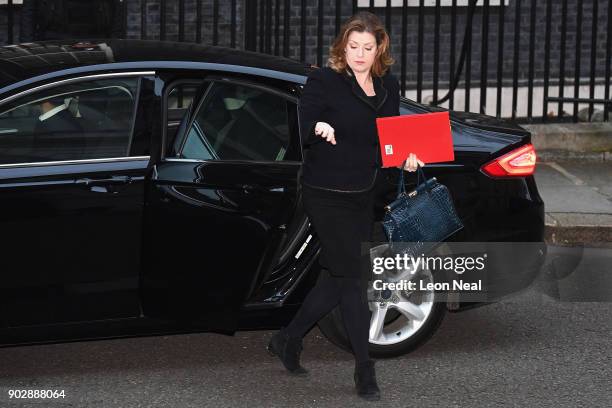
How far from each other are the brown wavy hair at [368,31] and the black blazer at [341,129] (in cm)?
5

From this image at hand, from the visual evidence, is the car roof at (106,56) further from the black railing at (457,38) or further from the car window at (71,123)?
the black railing at (457,38)

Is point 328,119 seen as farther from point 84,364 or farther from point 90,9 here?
point 90,9

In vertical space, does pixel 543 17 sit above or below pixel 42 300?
above

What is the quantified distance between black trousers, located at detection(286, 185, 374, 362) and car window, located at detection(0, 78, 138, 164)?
93cm

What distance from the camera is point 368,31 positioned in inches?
221

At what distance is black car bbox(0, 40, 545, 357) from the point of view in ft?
19.2

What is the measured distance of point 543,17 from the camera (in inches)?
546

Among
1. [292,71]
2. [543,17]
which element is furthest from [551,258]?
[543,17]

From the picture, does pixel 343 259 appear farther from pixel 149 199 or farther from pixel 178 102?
pixel 178 102

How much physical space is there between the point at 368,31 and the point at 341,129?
41 cm

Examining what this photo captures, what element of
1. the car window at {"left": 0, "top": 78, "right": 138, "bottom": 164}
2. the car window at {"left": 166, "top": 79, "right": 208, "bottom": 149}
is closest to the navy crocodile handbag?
the car window at {"left": 166, "top": 79, "right": 208, "bottom": 149}

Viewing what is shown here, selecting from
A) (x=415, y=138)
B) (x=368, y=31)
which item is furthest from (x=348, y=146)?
(x=368, y=31)

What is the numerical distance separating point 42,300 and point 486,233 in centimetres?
207

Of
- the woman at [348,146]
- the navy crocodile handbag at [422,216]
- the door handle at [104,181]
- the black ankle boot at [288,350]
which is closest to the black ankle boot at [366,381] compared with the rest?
the woman at [348,146]
